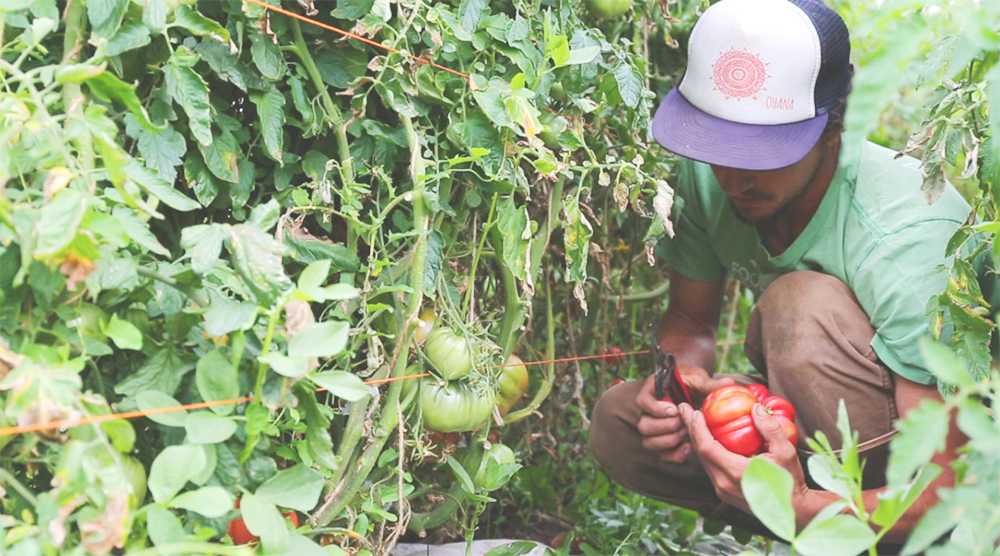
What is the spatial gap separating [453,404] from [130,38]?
2.10 feet

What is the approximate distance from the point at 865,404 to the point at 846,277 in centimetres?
21

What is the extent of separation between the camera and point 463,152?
1623 mm

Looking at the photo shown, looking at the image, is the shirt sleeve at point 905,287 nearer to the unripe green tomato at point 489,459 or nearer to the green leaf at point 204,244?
the unripe green tomato at point 489,459

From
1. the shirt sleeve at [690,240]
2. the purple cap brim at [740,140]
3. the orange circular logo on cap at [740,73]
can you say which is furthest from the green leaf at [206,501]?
the shirt sleeve at [690,240]

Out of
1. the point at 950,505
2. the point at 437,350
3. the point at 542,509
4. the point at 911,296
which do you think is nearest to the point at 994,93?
the point at 950,505

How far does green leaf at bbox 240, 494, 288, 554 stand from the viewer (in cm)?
112

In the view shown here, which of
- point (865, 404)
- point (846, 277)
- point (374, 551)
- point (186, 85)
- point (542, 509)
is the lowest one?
point (542, 509)

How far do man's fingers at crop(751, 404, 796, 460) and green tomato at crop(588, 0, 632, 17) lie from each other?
25.4 inches

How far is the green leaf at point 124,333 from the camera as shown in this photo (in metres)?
1.12

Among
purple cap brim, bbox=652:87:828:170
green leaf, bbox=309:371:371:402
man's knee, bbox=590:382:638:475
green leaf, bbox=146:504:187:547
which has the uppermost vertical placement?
purple cap brim, bbox=652:87:828:170

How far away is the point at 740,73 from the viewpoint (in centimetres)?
→ 181

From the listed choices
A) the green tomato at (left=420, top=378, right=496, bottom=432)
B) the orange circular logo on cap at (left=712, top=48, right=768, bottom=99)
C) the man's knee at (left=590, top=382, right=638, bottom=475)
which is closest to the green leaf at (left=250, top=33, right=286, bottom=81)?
the green tomato at (left=420, top=378, right=496, bottom=432)

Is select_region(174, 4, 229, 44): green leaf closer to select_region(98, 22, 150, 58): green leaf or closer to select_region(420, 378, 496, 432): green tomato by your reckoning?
select_region(98, 22, 150, 58): green leaf

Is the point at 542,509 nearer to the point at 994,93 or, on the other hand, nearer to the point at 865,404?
the point at 865,404
